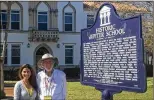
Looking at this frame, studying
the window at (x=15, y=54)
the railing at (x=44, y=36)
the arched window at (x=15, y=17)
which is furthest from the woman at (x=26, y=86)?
the arched window at (x=15, y=17)

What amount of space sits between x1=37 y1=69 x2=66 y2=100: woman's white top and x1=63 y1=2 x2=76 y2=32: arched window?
29722 mm

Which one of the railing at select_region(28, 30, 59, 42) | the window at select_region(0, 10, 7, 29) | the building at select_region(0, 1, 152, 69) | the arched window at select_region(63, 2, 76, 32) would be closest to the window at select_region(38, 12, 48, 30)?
the building at select_region(0, 1, 152, 69)

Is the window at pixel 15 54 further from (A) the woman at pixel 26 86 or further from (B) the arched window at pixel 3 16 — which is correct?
(A) the woman at pixel 26 86

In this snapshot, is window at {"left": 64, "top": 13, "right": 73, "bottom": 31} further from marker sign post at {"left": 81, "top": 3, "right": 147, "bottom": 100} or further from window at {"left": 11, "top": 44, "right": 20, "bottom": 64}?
marker sign post at {"left": 81, "top": 3, "right": 147, "bottom": 100}

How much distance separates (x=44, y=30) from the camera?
3444cm

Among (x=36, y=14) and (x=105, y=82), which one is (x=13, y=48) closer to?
(x=36, y=14)

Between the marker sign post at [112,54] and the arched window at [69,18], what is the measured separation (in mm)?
28078

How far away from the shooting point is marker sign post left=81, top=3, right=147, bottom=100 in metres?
5.39

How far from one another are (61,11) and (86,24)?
256 cm

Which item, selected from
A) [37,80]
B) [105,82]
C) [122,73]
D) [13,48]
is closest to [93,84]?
[105,82]

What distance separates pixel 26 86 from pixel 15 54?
94.3 ft

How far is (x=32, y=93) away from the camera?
5.37 meters

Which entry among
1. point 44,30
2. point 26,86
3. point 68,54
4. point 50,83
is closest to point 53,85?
point 50,83

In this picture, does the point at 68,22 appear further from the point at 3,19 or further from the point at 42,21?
the point at 3,19
